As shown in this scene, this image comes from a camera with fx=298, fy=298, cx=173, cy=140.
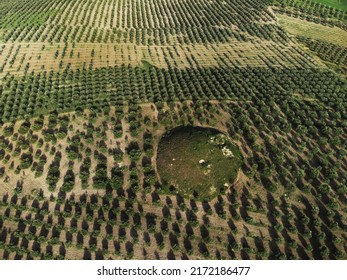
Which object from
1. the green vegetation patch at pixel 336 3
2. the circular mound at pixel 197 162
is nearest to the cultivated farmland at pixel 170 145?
the circular mound at pixel 197 162

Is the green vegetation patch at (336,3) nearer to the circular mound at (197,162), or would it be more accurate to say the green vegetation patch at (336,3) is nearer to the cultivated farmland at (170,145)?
the cultivated farmland at (170,145)

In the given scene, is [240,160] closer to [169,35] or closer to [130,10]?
[169,35]

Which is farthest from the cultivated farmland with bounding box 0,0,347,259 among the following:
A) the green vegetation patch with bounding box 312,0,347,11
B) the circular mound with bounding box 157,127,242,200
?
the green vegetation patch with bounding box 312,0,347,11

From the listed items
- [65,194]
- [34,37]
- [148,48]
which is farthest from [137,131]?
[34,37]

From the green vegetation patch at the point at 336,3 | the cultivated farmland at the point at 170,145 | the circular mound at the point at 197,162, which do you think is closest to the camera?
the cultivated farmland at the point at 170,145

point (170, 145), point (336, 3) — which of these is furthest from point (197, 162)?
point (336, 3)

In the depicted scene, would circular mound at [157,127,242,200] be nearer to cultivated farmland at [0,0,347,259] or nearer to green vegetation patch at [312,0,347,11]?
cultivated farmland at [0,0,347,259]
